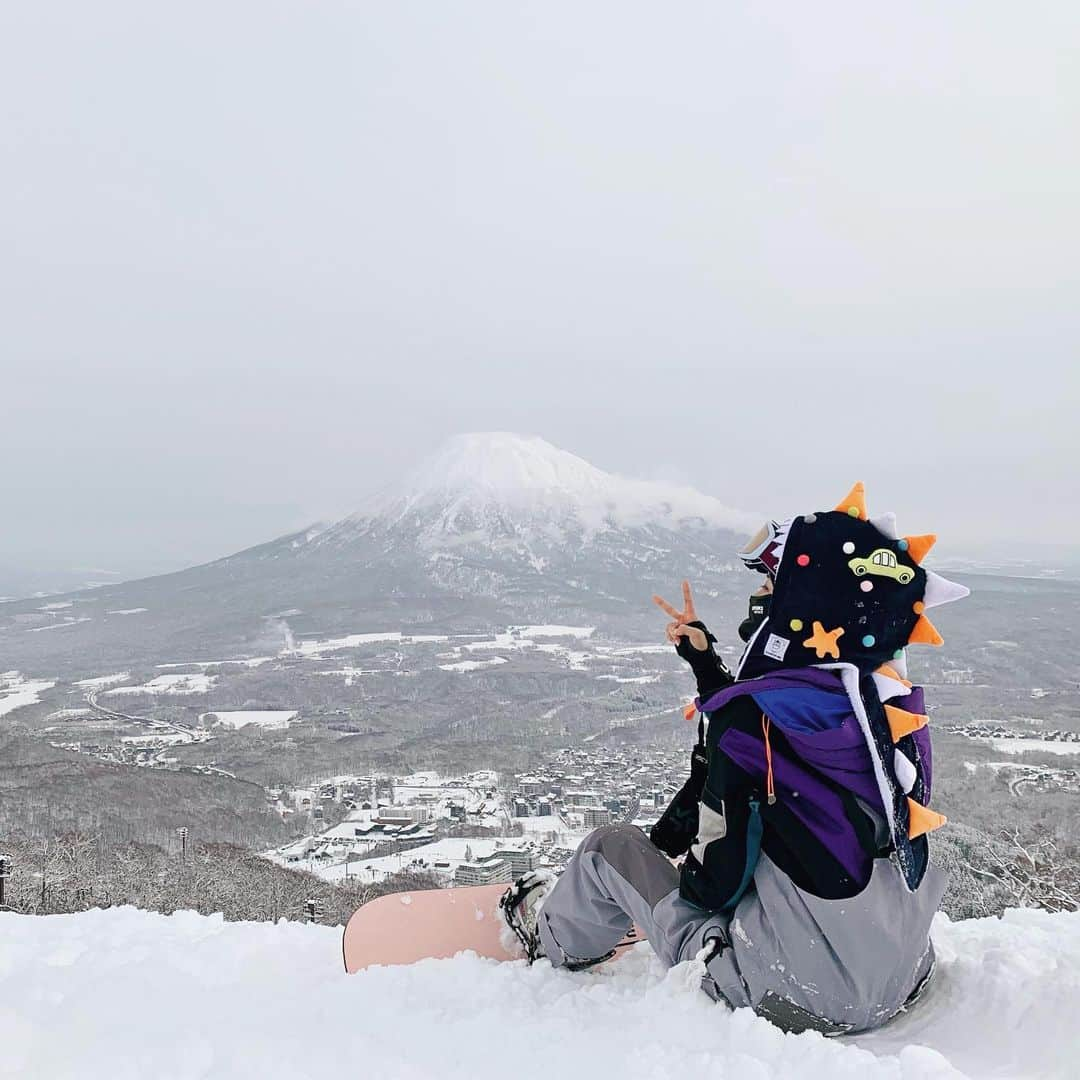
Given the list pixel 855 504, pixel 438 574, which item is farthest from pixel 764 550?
pixel 438 574

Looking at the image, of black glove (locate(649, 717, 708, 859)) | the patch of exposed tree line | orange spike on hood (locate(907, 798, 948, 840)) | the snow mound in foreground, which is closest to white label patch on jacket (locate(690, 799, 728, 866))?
the snow mound in foreground

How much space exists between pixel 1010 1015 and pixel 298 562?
129 meters

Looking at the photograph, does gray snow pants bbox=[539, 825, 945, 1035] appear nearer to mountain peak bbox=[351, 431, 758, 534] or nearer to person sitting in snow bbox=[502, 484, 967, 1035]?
person sitting in snow bbox=[502, 484, 967, 1035]

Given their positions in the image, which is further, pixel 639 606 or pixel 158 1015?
pixel 639 606

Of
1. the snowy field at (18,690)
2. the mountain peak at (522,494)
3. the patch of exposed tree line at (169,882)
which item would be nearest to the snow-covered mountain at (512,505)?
the mountain peak at (522,494)

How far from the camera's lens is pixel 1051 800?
88.1 ft

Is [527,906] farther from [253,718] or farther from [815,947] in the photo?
[253,718]

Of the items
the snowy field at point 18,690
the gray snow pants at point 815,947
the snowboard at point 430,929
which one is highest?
the gray snow pants at point 815,947

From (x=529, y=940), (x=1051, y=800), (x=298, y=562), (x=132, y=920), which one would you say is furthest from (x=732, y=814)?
(x=298, y=562)

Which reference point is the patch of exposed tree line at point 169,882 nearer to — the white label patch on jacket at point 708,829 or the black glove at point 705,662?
the black glove at point 705,662

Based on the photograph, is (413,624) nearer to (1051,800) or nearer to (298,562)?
(298,562)

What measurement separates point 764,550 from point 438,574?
117799mm

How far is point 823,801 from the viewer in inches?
82.4

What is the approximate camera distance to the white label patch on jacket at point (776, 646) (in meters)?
2.22
